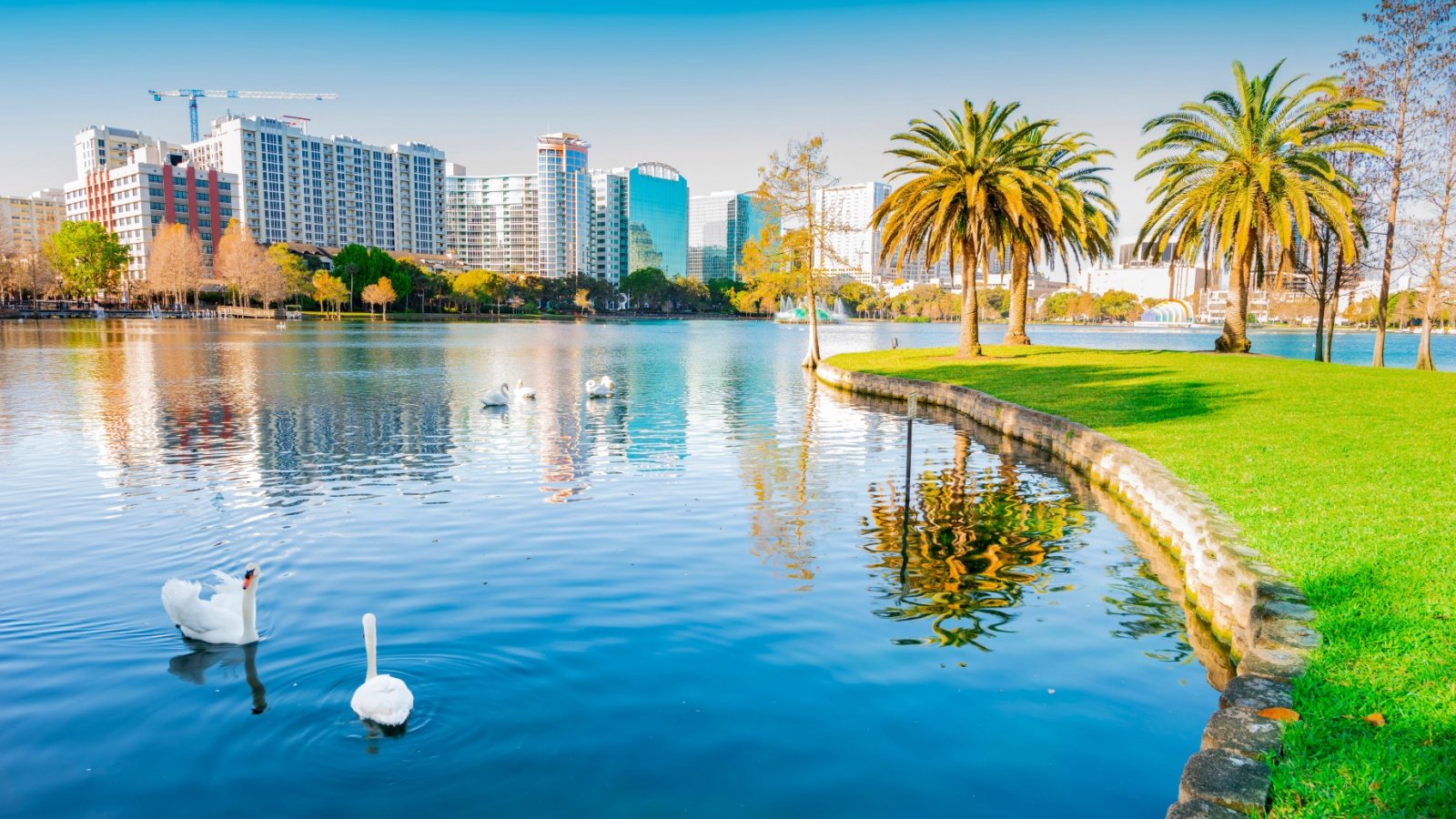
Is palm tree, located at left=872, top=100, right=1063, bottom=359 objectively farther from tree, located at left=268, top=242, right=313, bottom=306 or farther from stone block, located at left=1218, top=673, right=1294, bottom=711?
tree, located at left=268, top=242, right=313, bottom=306

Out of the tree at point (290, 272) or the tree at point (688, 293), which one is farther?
the tree at point (688, 293)

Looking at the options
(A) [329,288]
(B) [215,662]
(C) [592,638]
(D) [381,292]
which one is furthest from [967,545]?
(A) [329,288]

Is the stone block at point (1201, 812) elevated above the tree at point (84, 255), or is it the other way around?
the tree at point (84, 255)

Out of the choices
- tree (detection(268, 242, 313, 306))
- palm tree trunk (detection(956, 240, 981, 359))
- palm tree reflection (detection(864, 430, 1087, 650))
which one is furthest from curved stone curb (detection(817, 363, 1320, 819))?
tree (detection(268, 242, 313, 306))

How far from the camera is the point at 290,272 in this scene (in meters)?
128

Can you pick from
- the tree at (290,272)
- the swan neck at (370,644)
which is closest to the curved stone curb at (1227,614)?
the swan neck at (370,644)

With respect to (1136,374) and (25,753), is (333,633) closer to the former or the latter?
(25,753)

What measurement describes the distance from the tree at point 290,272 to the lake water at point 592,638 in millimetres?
122906

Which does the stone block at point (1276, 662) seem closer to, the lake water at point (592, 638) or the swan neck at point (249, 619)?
the lake water at point (592, 638)

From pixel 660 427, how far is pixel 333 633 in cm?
1488

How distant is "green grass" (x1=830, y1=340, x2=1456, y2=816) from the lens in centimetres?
470

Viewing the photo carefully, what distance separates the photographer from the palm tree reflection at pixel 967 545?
905 cm

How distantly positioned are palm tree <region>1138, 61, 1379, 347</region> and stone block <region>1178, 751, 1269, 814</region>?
1242 inches

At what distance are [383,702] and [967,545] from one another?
7804mm
